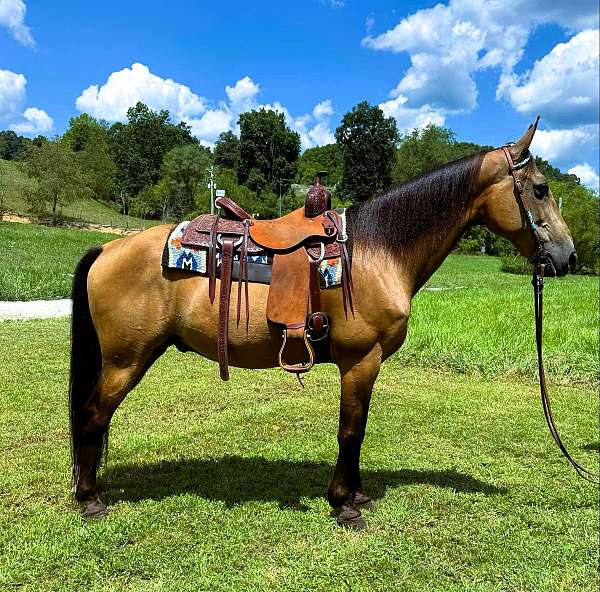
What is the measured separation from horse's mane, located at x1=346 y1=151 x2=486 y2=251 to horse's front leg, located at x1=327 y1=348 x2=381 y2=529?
0.75 m

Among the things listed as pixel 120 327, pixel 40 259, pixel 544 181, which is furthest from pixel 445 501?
pixel 40 259

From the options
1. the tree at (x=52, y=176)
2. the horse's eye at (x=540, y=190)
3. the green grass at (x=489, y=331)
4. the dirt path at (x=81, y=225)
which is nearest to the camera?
the horse's eye at (x=540, y=190)

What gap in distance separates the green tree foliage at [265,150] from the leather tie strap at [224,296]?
60032mm

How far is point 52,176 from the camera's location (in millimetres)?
38875

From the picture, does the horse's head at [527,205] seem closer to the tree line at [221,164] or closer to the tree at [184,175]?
the tree line at [221,164]

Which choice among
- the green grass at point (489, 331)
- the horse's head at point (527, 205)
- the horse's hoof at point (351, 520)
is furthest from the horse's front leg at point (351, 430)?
the green grass at point (489, 331)

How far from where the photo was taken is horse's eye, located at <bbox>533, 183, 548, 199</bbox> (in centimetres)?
298

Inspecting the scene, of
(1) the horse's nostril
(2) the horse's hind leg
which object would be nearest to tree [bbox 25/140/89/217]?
(2) the horse's hind leg

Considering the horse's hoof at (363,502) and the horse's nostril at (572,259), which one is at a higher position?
the horse's nostril at (572,259)

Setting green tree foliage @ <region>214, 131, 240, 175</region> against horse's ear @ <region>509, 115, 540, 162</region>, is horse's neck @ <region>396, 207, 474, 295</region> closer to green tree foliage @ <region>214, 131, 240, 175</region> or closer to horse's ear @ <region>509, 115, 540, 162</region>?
horse's ear @ <region>509, 115, 540, 162</region>

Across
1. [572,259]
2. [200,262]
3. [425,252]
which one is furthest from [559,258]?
[200,262]

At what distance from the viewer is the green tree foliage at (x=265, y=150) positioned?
6244 cm

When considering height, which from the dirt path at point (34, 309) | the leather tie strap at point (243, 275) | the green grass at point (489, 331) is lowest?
the dirt path at point (34, 309)

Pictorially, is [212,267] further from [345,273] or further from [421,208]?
[421,208]
